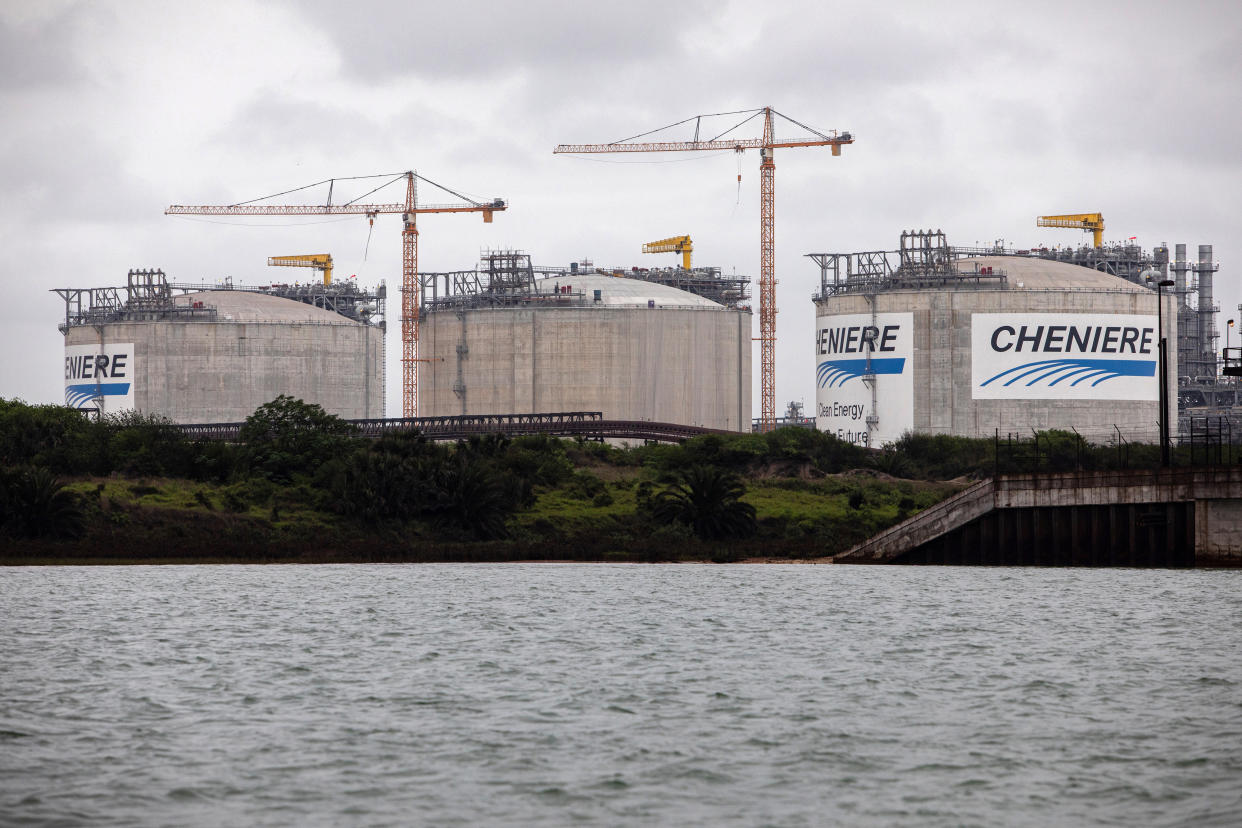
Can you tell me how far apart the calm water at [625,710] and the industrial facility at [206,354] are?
318 ft

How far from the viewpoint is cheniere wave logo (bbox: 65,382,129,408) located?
15612 cm

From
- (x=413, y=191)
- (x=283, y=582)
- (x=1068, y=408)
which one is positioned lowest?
(x=283, y=582)

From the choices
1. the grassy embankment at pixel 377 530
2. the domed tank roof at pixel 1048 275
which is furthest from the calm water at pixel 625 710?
the domed tank roof at pixel 1048 275

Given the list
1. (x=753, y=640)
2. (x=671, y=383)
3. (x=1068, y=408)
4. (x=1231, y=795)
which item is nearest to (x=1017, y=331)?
(x=1068, y=408)

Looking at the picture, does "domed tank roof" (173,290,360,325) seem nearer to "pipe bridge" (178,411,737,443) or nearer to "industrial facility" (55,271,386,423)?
"industrial facility" (55,271,386,423)

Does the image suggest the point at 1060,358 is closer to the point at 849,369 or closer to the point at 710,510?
the point at 849,369

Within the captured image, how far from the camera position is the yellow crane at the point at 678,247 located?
18700 cm

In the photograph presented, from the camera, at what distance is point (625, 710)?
109ft

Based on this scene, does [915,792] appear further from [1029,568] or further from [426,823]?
[1029,568]

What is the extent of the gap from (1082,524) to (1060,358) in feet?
204

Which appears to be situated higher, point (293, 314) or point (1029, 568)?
point (293, 314)

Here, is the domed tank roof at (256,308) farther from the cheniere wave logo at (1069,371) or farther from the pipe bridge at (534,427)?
the cheniere wave logo at (1069,371)

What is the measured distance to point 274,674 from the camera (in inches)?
1526

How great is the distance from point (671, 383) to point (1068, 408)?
32092 millimetres
